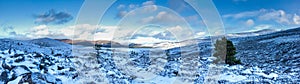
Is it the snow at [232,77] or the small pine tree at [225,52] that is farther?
the small pine tree at [225,52]

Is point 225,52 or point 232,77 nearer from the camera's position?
point 232,77

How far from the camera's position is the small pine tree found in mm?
34469

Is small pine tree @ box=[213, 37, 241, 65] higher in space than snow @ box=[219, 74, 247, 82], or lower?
higher

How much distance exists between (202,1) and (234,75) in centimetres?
551

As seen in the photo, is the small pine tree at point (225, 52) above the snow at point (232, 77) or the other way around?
above

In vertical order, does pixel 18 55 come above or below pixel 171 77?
above

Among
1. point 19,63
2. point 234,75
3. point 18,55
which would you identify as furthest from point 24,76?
point 234,75

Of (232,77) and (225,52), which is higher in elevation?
(225,52)

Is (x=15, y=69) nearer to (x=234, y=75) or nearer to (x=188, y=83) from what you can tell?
(x=188, y=83)

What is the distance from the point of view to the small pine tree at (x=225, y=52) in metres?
34.5

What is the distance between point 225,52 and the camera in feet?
116

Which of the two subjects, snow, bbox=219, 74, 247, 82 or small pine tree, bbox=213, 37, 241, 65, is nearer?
snow, bbox=219, 74, 247, 82

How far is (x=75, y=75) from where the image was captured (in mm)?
17906

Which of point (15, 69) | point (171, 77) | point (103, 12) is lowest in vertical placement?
point (171, 77)
